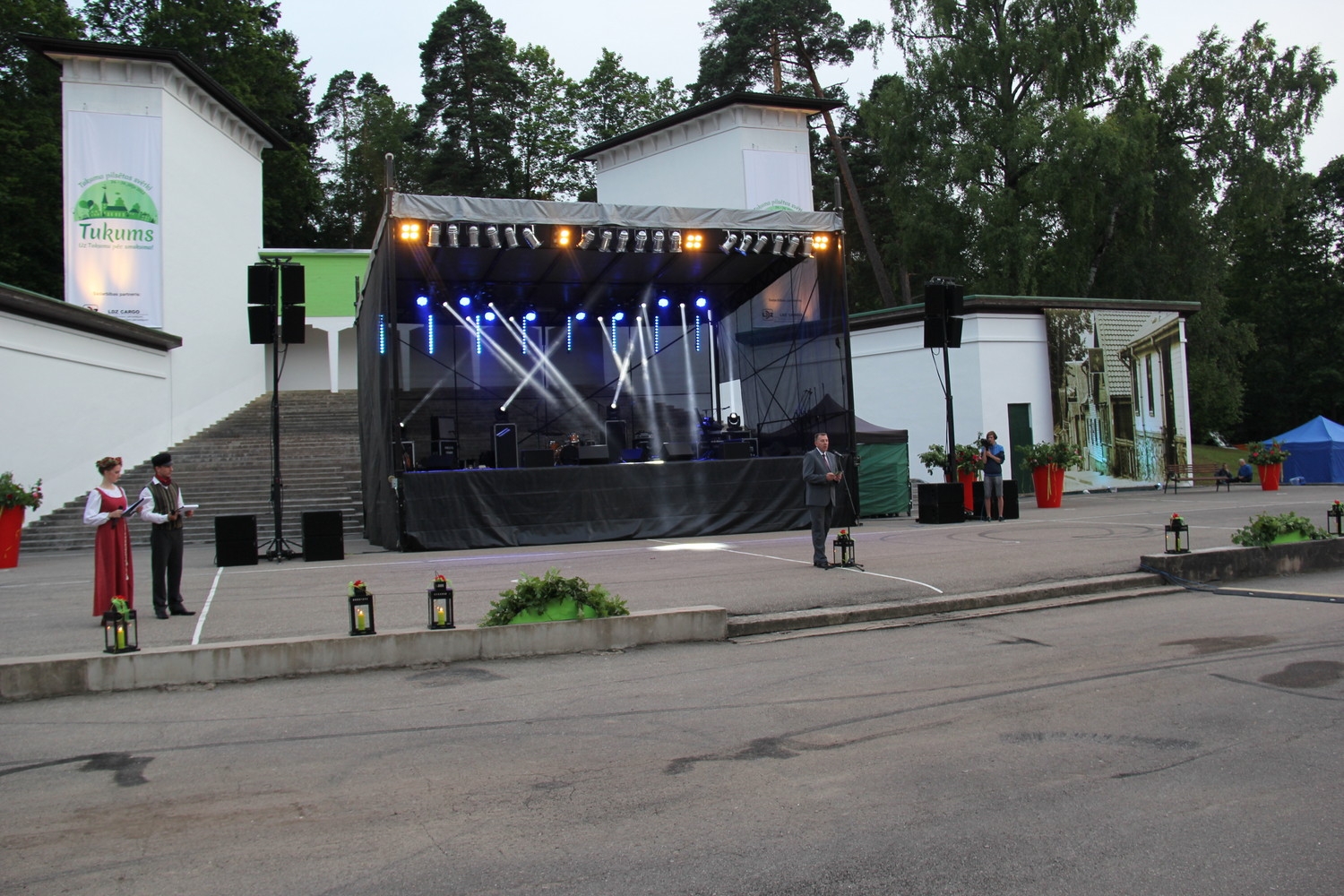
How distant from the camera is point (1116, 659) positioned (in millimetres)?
→ 7535

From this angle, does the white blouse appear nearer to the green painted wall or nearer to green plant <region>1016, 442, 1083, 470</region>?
green plant <region>1016, 442, 1083, 470</region>

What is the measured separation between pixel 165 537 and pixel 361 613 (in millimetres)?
3061

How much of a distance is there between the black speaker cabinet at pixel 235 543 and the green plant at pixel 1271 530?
1276 centimetres

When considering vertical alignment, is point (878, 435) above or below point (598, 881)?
above

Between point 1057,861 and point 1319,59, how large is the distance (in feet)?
141

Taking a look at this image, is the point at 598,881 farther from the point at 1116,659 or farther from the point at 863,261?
the point at 863,261

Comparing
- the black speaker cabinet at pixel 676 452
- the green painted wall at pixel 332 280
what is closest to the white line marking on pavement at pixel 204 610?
the black speaker cabinet at pixel 676 452

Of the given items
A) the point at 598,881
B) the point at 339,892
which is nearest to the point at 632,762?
the point at 598,881

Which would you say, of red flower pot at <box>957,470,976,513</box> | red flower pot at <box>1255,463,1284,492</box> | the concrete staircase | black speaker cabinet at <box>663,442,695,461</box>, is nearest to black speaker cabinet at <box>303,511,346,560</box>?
the concrete staircase

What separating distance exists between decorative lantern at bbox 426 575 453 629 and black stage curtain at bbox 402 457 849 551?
8.17m

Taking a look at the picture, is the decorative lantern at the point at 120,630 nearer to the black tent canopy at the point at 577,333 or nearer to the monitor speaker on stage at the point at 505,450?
the black tent canopy at the point at 577,333

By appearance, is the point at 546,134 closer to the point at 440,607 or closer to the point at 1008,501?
the point at 1008,501

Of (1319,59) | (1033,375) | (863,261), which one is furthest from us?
(863,261)

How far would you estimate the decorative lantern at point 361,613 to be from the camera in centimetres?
802
